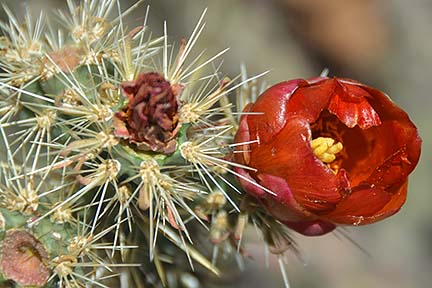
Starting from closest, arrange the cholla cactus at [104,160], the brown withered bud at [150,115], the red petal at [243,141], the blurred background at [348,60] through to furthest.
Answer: the brown withered bud at [150,115] → the cholla cactus at [104,160] → the red petal at [243,141] → the blurred background at [348,60]

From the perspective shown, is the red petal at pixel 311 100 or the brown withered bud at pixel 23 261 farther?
the brown withered bud at pixel 23 261

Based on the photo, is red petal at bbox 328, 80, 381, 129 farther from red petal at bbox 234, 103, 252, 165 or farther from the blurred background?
the blurred background

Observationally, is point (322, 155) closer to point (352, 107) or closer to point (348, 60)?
point (352, 107)

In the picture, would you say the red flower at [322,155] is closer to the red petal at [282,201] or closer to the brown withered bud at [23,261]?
the red petal at [282,201]

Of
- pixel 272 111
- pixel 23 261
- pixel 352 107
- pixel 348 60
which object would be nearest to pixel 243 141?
pixel 272 111

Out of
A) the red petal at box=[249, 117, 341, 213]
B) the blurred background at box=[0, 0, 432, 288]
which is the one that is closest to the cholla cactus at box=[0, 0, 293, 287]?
the red petal at box=[249, 117, 341, 213]

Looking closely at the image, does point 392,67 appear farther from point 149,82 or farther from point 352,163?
point 149,82

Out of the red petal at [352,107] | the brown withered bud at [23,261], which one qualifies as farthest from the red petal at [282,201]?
the brown withered bud at [23,261]

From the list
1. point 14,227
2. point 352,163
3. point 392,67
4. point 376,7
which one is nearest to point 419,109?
point 392,67
